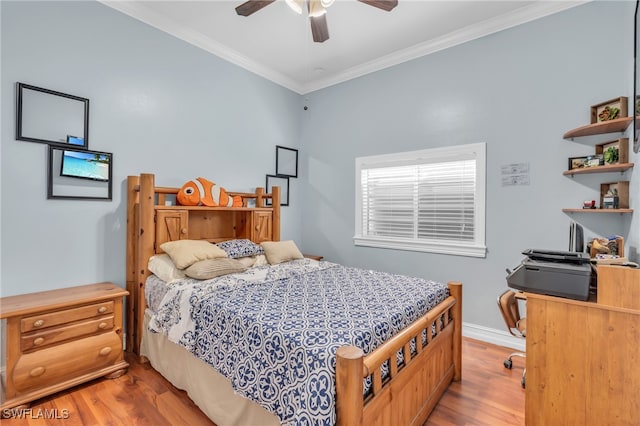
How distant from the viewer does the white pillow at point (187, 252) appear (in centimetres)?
253

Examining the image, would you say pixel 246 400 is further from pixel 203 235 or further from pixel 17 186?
pixel 17 186

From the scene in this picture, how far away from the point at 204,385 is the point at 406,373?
1255mm

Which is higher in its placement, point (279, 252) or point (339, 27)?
point (339, 27)

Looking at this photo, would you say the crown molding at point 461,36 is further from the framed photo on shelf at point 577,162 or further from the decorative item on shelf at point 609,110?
the framed photo on shelf at point 577,162

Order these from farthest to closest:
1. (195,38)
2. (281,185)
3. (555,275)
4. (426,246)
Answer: (281,185) < (426,246) < (195,38) < (555,275)

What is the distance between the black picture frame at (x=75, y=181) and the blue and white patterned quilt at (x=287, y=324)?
3.70 ft

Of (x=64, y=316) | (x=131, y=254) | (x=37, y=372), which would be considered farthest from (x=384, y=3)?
(x=37, y=372)

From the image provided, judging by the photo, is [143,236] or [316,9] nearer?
[316,9]

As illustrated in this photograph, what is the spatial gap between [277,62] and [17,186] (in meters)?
2.96

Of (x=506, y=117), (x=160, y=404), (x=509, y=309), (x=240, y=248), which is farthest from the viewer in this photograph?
(x=240, y=248)

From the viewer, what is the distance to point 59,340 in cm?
208

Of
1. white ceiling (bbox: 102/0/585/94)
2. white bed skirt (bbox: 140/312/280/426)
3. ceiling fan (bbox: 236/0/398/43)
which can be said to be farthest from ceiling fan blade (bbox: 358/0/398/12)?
Result: white bed skirt (bbox: 140/312/280/426)

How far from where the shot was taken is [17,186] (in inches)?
88.5

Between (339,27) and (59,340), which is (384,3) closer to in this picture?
(339,27)
